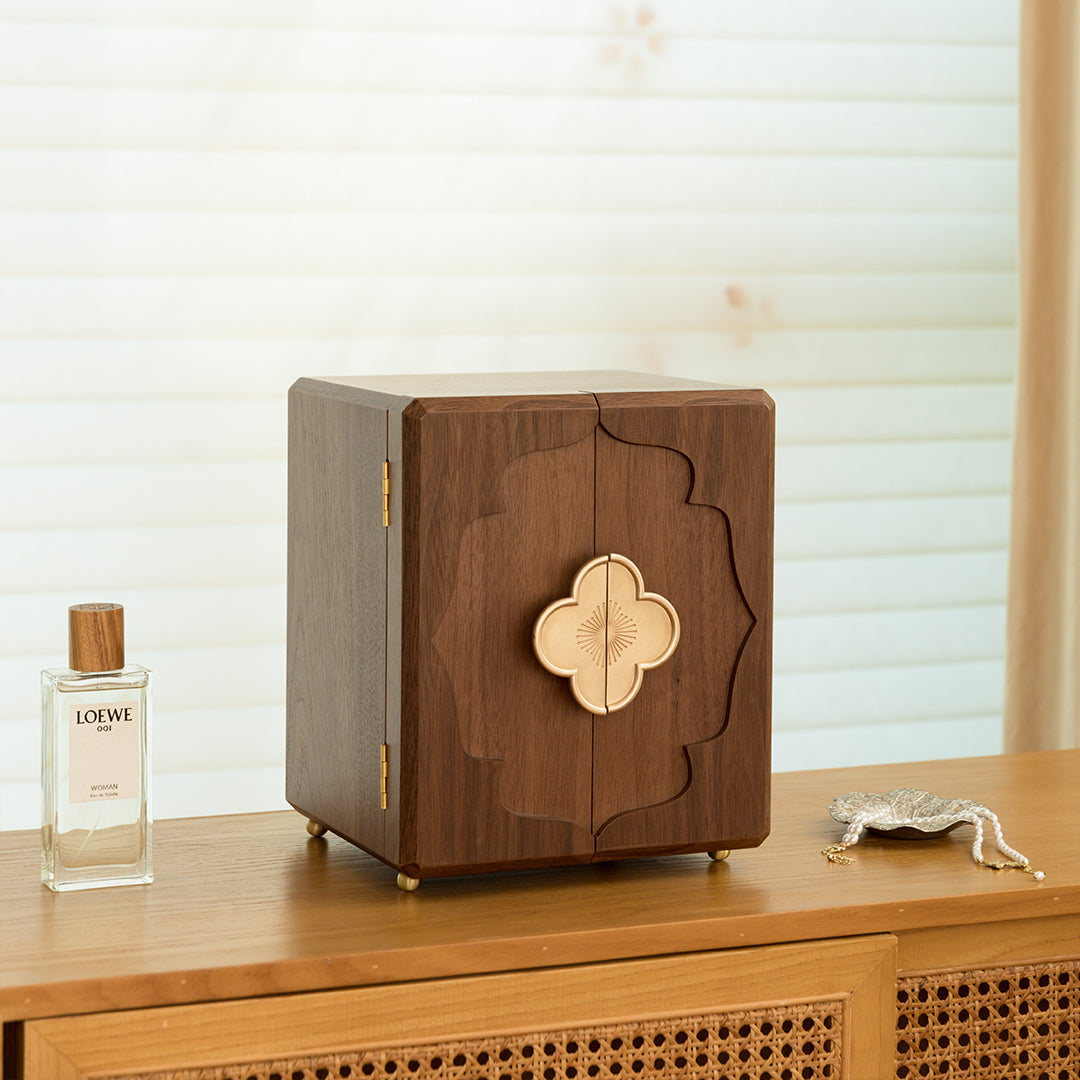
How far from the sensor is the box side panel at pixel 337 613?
104 cm

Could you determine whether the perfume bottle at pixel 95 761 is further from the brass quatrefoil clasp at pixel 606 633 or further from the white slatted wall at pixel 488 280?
the white slatted wall at pixel 488 280

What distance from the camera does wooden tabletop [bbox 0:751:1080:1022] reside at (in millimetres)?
906

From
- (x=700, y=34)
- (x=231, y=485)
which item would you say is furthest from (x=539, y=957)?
(x=700, y=34)

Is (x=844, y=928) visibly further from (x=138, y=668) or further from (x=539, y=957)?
(x=138, y=668)

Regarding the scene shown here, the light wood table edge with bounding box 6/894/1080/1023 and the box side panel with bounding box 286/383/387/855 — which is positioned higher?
the box side panel with bounding box 286/383/387/855

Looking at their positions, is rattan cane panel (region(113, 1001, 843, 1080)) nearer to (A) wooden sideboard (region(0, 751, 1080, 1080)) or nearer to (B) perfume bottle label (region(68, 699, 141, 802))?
(A) wooden sideboard (region(0, 751, 1080, 1080))

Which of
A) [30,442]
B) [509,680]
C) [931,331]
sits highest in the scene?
[931,331]

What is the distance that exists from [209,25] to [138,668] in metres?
1.12

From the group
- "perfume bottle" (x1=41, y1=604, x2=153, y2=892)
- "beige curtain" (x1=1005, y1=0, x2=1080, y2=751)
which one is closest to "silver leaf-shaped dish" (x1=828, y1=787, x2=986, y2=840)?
"perfume bottle" (x1=41, y1=604, x2=153, y2=892)

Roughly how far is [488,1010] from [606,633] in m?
0.25

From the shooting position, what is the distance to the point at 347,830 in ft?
3.58

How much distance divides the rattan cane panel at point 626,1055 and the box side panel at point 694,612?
0.12 m

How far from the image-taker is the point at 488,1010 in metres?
0.95

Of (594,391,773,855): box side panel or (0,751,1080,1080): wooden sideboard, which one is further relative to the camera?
(594,391,773,855): box side panel
